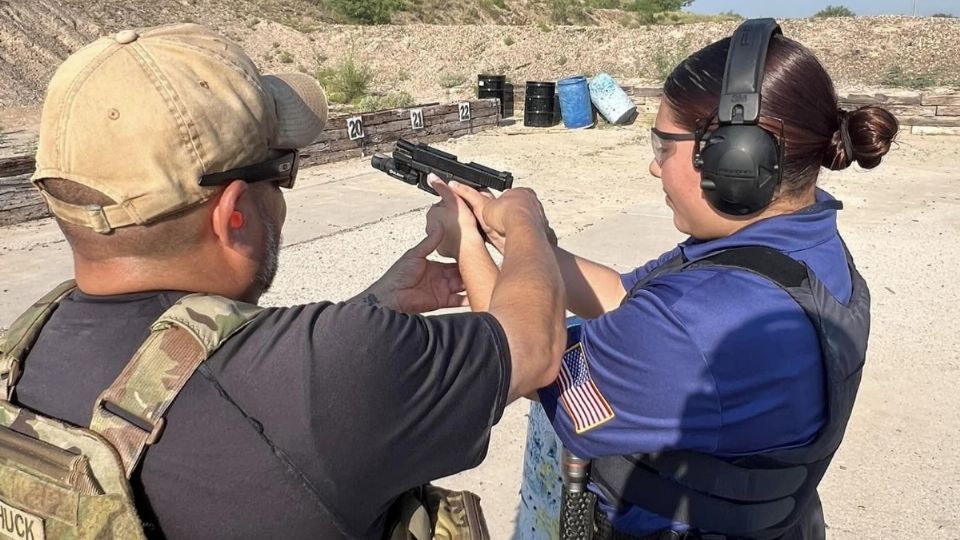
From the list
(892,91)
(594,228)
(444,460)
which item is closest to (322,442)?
(444,460)

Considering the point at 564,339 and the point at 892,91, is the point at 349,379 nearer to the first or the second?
the point at 564,339

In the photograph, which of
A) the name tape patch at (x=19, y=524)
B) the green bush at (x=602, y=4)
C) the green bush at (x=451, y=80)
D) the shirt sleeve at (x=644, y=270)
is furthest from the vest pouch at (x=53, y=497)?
the green bush at (x=602, y=4)

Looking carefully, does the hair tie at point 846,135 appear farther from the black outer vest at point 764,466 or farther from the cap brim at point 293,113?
the cap brim at point 293,113

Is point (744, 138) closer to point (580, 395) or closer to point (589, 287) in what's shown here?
point (580, 395)

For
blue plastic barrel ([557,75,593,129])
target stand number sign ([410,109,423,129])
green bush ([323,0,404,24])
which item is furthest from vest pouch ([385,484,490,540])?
green bush ([323,0,404,24])

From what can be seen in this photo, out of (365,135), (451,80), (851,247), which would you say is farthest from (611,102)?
(451,80)

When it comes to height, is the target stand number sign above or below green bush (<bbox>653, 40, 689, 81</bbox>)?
above

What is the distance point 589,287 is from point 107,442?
4.73 ft

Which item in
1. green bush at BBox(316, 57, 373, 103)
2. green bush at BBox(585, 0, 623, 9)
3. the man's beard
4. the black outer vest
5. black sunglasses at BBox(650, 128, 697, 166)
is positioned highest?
black sunglasses at BBox(650, 128, 697, 166)

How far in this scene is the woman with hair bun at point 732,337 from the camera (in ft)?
4.56

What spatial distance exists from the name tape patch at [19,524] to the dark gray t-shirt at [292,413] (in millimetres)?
145

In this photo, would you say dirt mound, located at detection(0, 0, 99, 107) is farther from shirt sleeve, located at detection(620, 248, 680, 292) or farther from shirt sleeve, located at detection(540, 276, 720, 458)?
shirt sleeve, located at detection(540, 276, 720, 458)

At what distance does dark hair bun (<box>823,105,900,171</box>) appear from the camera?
1.58 meters

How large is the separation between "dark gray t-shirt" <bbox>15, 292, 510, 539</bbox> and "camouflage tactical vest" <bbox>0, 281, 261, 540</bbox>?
24mm
